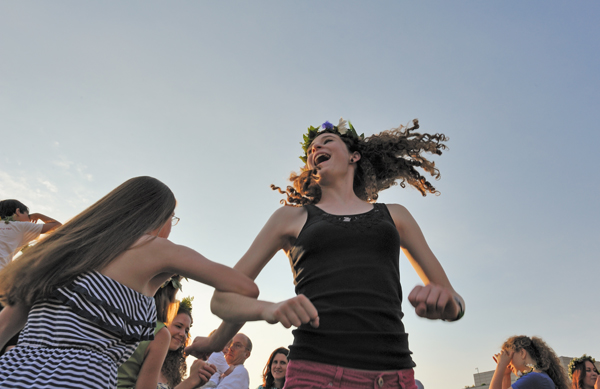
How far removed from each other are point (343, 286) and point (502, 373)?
5.48 meters

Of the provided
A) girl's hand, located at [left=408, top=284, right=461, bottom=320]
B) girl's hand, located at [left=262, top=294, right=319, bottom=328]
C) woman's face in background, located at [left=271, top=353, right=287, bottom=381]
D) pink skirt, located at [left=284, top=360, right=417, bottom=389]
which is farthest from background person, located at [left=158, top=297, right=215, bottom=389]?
girl's hand, located at [left=408, top=284, right=461, bottom=320]

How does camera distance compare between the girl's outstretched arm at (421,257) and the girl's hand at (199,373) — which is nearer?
the girl's outstretched arm at (421,257)

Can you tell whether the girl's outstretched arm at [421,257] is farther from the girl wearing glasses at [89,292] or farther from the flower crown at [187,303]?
the flower crown at [187,303]

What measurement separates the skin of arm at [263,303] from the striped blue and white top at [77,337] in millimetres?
346

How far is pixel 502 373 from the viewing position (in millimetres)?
6352

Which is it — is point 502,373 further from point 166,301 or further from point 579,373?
point 166,301

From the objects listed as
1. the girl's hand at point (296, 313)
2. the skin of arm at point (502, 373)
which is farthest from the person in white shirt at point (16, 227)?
the skin of arm at point (502, 373)

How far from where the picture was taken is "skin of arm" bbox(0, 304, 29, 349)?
2.08 metres

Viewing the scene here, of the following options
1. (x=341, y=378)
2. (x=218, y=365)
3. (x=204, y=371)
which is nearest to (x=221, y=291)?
(x=341, y=378)

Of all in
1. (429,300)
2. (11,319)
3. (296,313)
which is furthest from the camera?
(11,319)

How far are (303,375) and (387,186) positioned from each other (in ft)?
5.52

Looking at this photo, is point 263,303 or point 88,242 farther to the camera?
point 88,242

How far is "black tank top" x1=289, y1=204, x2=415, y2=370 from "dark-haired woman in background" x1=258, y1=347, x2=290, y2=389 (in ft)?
16.6

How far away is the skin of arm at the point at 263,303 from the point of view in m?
1.59
